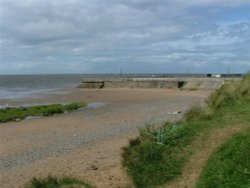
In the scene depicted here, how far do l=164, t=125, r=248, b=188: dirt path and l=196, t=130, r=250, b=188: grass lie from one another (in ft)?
0.69

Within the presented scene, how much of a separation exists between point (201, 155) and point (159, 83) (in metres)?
59.1

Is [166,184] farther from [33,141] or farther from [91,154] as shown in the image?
[33,141]

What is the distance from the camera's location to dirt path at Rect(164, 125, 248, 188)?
26.6 ft

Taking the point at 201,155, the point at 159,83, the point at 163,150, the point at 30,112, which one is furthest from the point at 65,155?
the point at 159,83

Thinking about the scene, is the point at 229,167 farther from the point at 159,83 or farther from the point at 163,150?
the point at 159,83

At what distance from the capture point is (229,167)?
7.71m

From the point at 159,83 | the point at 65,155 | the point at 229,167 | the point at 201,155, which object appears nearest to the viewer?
the point at 229,167

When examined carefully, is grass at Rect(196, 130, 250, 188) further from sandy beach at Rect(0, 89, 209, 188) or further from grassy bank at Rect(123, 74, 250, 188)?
sandy beach at Rect(0, 89, 209, 188)

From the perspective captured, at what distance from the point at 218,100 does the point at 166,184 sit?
7.86 metres

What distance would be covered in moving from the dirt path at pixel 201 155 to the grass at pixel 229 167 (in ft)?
0.69

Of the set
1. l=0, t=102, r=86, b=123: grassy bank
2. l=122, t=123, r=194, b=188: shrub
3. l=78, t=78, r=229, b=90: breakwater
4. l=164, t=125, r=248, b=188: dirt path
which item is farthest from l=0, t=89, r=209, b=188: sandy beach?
l=78, t=78, r=229, b=90: breakwater

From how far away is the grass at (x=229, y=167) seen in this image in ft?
23.8

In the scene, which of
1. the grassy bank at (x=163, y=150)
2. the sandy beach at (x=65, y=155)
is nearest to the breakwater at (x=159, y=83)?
the sandy beach at (x=65, y=155)

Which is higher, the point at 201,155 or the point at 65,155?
the point at 201,155
